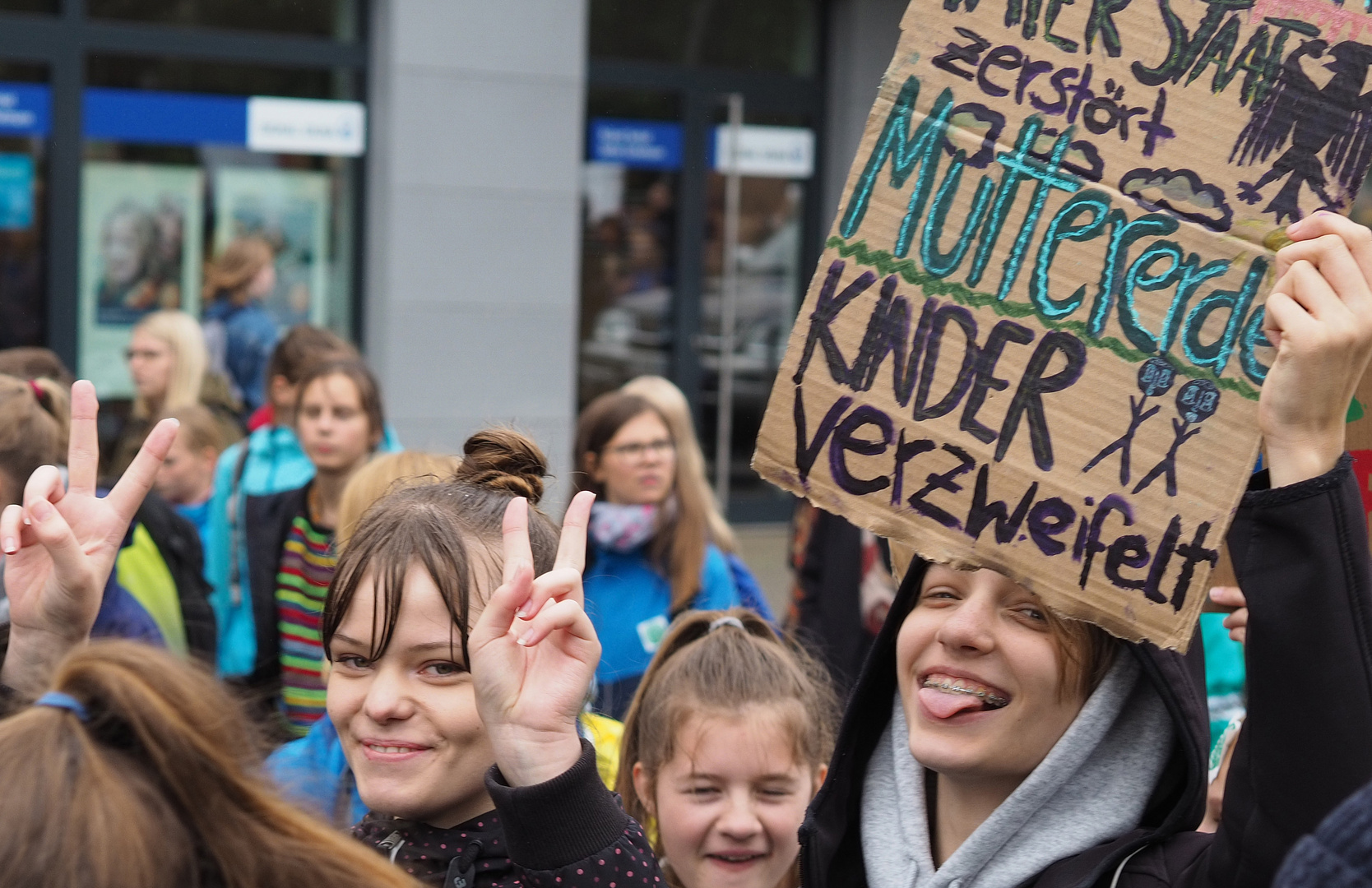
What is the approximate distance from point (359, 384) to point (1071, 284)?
3655mm

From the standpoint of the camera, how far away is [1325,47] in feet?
6.50

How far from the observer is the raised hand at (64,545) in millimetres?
2299

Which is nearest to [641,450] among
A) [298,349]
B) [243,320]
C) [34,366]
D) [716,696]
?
[298,349]

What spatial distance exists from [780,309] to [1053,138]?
32.3 ft

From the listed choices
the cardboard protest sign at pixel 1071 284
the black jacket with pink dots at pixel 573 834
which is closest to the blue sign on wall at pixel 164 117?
the cardboard protest sign at pixel 1071 284

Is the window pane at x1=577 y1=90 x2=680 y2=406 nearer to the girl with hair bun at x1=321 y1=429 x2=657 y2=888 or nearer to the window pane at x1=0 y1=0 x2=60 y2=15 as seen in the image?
the window pane at x1=0 y1=0 x2=60 y2=15

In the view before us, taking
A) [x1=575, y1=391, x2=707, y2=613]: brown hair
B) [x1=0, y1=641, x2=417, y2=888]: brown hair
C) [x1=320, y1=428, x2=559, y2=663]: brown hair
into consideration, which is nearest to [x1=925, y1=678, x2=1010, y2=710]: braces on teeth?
[x1=320, y1=428, x2=559, y2=663]: brown hair

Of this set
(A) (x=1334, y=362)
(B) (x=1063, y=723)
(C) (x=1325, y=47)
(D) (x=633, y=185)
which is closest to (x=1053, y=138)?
(C) (x=1325, y=47)

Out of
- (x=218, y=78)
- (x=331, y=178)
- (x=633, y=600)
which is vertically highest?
(x=218, y=78)

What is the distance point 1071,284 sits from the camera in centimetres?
204

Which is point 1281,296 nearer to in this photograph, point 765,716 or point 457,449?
point 765,716

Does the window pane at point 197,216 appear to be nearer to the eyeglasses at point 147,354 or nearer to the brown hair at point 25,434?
the eyeglasses at point 147,354

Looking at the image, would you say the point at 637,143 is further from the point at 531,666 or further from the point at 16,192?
the point at 531,666

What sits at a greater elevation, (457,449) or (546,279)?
(546,279)
